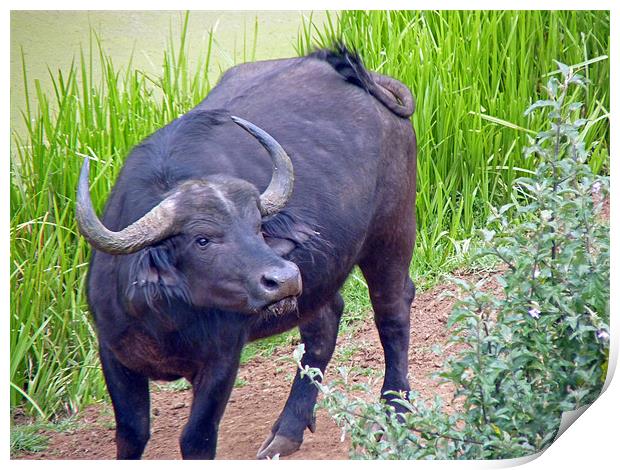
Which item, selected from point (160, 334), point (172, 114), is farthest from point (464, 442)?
point (172, 114)

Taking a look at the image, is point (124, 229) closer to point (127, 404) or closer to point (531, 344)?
point (127, 404)

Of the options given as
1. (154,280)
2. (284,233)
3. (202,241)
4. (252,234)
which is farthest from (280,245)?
(154,280)

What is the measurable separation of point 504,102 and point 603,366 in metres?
1.32

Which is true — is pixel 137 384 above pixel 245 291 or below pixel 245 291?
below

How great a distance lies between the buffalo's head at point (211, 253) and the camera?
3705 millimetres

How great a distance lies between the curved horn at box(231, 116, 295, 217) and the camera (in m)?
3.91

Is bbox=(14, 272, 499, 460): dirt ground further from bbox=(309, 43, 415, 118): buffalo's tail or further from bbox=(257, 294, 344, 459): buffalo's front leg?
bbox=(309, 43, 415, 118): buffalo's tail

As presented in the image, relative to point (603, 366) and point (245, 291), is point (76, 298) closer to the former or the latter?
point (245, 291)

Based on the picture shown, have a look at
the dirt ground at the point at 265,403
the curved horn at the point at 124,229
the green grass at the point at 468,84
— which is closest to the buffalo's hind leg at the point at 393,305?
the dirt ground at the point at 265,403

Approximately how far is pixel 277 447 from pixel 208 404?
712 millimetres

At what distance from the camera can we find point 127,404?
410cm

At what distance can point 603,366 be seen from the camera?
396cm

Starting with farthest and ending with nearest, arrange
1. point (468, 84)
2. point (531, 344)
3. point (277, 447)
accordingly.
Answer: point (468, 84) → point (277, 447) → point (531, 344)
